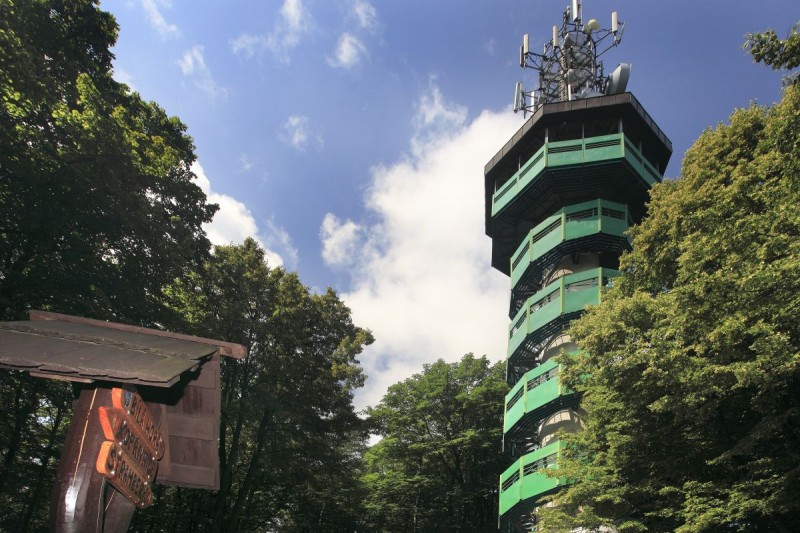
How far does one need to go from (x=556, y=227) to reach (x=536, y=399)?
8792 millimetres

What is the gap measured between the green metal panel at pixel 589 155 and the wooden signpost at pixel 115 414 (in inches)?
965

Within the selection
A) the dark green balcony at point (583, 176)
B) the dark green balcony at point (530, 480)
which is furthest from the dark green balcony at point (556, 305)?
the dark green balcony at point (530, 480)

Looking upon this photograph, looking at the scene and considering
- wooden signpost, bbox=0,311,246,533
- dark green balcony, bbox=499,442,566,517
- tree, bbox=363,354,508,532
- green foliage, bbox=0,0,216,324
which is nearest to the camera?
wooden signpost, bbox=0,311,246,533

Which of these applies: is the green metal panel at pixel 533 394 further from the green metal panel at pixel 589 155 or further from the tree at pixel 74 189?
the tree at pixel 74 189

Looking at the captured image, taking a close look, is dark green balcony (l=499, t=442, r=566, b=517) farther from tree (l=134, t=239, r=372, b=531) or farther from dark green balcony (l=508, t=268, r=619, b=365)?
tree (l=134, t=239, r=372, b=531)

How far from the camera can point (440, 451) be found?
30547mm

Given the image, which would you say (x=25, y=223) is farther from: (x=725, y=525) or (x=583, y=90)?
(x=583, y=90)

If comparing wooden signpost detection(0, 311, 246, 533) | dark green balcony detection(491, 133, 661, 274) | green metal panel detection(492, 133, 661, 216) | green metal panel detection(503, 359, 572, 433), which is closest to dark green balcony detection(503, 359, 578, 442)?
green metal panel detection(503, 359, 572, 433)

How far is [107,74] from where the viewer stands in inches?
587

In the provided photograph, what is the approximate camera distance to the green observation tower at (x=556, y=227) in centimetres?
2288

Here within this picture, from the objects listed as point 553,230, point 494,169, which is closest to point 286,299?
point 553,230

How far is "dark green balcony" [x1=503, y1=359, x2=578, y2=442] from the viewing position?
22.0 meters

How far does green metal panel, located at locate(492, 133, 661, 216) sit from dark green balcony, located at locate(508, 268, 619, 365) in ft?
19.5

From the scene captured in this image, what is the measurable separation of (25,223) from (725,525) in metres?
17.8
